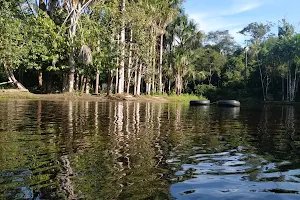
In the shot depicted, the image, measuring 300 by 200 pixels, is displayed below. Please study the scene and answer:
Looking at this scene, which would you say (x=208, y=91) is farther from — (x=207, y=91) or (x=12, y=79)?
(x=12, y=79)

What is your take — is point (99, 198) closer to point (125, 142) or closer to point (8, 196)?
point (8, 196)

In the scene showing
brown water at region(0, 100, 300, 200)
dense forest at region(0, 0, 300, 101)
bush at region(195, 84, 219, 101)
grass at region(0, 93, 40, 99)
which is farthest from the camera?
bush at region(195, 84, 219, 101)

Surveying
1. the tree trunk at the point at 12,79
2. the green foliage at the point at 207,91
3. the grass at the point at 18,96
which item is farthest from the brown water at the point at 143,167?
the green foliage at the point at 207,91

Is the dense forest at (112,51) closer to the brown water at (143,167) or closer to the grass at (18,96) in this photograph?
the grass at (18,96)

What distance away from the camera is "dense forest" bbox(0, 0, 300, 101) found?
31500 millimetres

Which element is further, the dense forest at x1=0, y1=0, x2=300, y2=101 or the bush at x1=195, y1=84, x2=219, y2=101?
the bush at x1=195, y1=84, x2=219, y2=101

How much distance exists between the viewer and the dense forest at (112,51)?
31500 mm

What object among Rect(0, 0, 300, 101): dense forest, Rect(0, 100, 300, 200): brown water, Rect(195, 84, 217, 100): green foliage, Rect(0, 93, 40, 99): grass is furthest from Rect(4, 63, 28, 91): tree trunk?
Rect(195, 84, 217, 100): green foliage

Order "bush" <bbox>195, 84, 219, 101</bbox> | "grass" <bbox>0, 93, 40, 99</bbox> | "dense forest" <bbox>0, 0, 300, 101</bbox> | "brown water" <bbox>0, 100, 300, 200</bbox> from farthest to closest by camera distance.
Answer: "bush" <bbox>195, 84, 219, 101</bbox>
"dense forest" <bbox>0, 0, 300, 101</bbox>
"grass" <bbox>0, 93, 40, 99</bbox>
"brown water" <bbox>0, 100, 300, 200</bbox>

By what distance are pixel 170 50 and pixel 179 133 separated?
1686 inches

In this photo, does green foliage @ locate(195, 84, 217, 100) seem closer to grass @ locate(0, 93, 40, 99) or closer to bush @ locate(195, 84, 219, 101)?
bush @ locate(195, 84, 219, 101)

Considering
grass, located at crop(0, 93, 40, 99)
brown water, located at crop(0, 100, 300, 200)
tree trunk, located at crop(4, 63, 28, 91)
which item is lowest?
brown water, located at crop(0, 100, 300, 200)

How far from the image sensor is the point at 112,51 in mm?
34469

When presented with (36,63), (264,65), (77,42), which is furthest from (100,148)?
(264,65)
